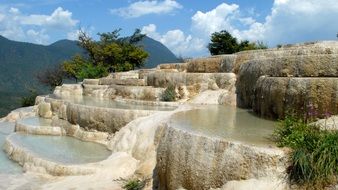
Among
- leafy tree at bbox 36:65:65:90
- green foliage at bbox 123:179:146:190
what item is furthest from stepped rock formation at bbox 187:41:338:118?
leafy tree at bbox 36:65:65:90

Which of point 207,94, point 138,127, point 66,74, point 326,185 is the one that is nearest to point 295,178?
point 326,185

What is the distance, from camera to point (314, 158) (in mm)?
6211

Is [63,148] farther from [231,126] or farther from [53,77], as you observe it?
[53,77]

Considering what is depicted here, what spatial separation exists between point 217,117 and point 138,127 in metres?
2.72

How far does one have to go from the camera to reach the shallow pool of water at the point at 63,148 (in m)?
11.8

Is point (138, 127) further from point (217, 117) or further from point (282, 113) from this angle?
point (282, 113)

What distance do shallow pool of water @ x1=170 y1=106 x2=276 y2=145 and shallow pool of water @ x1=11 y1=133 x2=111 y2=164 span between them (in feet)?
9.24

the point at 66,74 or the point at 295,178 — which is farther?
the point at 66,74

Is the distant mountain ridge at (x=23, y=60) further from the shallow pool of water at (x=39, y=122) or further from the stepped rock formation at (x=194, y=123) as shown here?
the stepped rock formation at (x=194, y=123)

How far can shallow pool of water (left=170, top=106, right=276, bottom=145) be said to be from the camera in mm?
7534

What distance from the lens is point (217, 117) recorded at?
1058 cm

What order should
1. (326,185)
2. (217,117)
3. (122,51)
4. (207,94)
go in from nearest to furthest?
(326,185) → (217,117) → (207,94) → (122,51)

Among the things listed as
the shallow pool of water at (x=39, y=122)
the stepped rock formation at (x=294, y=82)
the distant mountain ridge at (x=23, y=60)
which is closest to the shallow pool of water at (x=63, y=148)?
the shallow pool of water at (x=39, y=122)

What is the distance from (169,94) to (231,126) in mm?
8790
